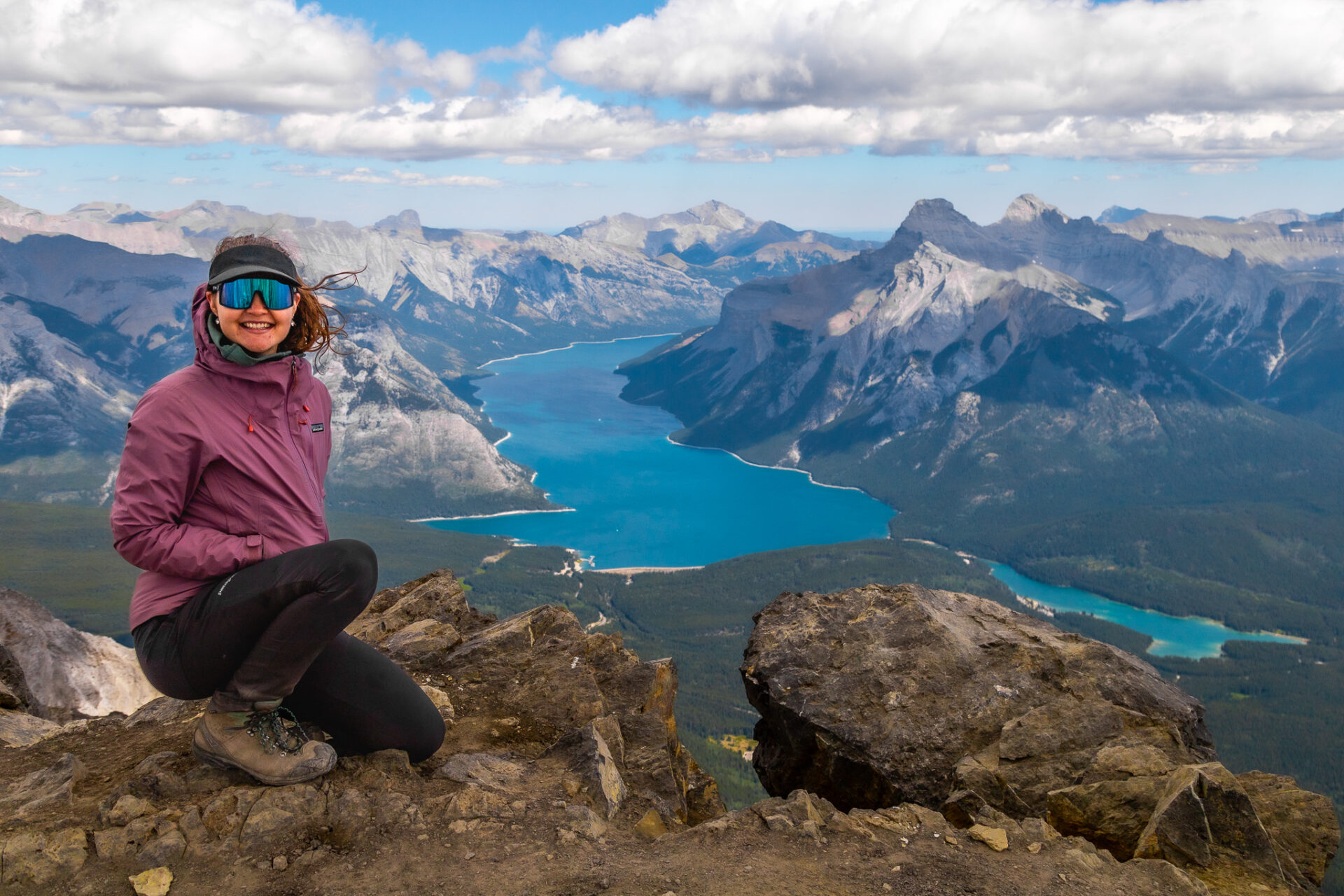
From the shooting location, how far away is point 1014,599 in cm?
19138

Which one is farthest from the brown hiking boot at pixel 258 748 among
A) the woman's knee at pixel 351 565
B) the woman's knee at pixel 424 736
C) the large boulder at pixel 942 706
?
the large boulder at pixel 942 706

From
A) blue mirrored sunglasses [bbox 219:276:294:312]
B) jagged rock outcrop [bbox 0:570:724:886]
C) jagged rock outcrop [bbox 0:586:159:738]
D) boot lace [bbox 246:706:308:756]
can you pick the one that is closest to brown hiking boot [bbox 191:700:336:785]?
boot lace [bbox 246:706:308:756]

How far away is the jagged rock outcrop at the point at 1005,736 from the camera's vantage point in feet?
36.7

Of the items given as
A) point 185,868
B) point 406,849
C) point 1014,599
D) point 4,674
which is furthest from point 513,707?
point 1014,599

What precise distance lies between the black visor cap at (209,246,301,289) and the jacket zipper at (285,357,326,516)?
1.02m

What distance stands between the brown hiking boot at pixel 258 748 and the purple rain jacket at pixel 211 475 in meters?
1.60

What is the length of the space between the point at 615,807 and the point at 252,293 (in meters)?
7.65

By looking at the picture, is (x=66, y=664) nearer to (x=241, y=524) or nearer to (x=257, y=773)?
(x=257, y=773)

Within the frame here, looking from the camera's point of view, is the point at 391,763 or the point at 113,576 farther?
the point at 113,576

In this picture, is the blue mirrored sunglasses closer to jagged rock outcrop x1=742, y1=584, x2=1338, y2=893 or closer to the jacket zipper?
the jacket zipper

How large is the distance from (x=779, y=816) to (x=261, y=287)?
8481 millimetres

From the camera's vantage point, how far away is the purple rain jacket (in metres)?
9.07

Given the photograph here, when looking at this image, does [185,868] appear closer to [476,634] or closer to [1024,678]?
[476,634]

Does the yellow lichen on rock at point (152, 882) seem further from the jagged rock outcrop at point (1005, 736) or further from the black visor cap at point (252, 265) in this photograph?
the jagged rock outcrop at point (1005, 736)
